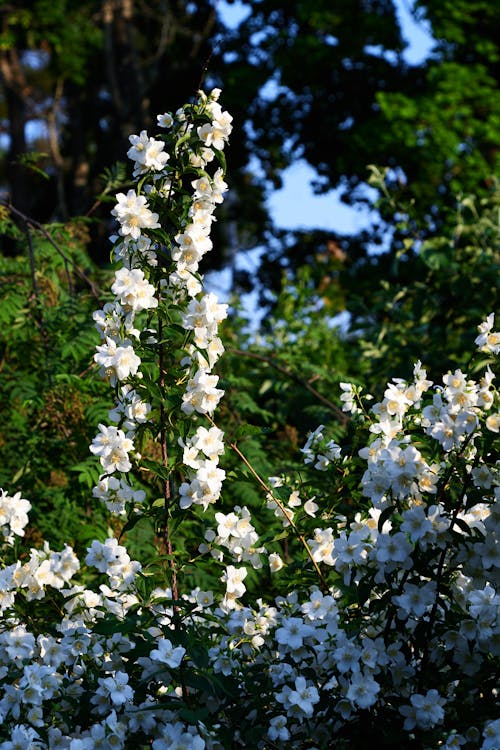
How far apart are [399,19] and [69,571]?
1578 centimetres

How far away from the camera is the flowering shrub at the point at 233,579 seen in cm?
240

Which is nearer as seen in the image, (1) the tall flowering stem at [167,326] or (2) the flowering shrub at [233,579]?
(2) the flowering shrub at [233,579]

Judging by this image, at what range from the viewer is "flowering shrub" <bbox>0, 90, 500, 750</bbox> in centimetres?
240

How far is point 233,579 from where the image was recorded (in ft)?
9.12

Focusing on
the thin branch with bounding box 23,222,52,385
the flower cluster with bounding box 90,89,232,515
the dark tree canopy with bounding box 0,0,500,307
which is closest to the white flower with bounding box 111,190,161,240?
the flower cluster with bounding box 90,89,232,515

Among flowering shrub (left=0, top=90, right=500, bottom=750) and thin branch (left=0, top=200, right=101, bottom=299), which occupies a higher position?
thin branch (left=0, top=200, right=101, bottom=299)

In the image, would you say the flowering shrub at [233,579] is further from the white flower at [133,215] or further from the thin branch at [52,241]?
the thin branch at [52,241]

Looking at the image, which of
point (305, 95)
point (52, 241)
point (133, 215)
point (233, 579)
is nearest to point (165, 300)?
point (133, 215)

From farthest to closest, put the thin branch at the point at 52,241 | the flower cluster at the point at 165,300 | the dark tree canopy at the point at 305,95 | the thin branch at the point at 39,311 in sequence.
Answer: the dark tree canopy at the point at 305,95
the thin branch at the point at 39,311
the thin branch at the point at 52,241
the flower cluster at the point at 165,300

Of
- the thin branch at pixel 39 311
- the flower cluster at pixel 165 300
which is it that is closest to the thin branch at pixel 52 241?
the thin branch at pixel 39 311

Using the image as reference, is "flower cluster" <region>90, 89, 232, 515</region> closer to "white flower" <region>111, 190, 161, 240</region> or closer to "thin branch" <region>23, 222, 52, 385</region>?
"white flower" <region>111, 190, 161, 240</region>

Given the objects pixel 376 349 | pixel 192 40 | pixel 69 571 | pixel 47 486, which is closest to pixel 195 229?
pixel 69 571

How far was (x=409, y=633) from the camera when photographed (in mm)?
2576

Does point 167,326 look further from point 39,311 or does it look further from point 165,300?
point 39,311
